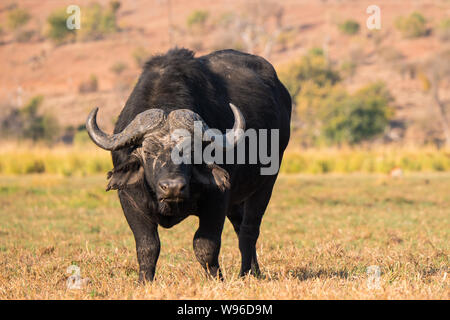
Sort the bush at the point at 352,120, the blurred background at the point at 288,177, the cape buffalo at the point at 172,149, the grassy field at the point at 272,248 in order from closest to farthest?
the grassy field at the point at 272,248, the cape buffalo at the point at 172,149, the blurred background at the point at 288,177, the bush at the point at 352,120

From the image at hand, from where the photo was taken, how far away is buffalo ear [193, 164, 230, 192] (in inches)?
210

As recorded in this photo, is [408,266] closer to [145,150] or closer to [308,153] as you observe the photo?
[145,150]

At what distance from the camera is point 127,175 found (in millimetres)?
5398

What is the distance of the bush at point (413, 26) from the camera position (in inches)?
2990

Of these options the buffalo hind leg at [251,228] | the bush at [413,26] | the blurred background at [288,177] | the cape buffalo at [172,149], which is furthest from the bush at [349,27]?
the cape buffalo at [172,149]

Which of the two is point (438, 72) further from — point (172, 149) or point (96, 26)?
point (172, 149)

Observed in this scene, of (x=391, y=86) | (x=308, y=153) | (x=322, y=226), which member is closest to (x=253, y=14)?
(x=391, y=86)

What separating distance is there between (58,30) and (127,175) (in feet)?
246

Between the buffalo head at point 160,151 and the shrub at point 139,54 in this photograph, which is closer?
the buffalo head at point 160,151

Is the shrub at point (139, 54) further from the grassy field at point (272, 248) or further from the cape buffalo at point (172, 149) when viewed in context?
the cape buffalo at point (172, 149)

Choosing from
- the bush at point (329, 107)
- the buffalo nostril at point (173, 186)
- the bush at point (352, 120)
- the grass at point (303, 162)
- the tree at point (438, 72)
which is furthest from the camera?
the tree at point (438, 72)

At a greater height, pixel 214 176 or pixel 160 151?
pixel 160 151

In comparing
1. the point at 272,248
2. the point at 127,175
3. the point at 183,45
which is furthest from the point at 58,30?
the point at 127,175

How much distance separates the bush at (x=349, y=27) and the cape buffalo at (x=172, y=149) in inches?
2912
